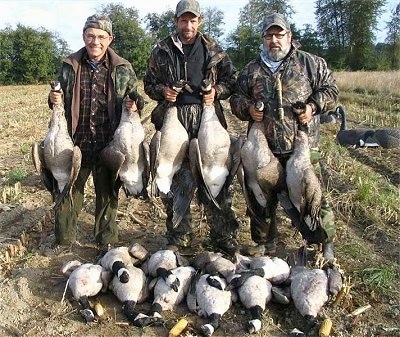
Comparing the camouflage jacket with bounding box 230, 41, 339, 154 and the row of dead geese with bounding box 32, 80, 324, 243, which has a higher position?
the camouflage jacket with bounding box 230, 41, 339, 154

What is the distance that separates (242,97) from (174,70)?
743 mm

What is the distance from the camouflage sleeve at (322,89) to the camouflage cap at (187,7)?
128 cm

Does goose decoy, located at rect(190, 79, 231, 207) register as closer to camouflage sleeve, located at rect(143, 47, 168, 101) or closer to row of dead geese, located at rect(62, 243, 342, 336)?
camouflage sleeve, located at rect(143, 47, 168, 101)

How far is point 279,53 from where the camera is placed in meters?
4.59

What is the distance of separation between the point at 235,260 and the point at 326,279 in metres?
0.94

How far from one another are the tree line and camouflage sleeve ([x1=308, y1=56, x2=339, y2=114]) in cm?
3458

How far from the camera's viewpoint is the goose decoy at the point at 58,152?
15.8 feet

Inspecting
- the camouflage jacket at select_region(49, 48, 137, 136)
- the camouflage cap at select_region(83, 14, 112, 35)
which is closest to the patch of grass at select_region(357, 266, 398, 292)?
the camouflage jacket at select_region(49, 48, 137, 136)

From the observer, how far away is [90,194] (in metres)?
7.03

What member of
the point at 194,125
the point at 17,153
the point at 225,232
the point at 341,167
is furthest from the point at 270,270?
the point at 17,153

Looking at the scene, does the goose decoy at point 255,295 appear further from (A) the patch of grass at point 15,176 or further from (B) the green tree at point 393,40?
(B) the green tree at point 393,40

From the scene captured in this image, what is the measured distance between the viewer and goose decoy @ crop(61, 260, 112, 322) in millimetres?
4195

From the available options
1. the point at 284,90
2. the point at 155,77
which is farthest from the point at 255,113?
the point at 155,77

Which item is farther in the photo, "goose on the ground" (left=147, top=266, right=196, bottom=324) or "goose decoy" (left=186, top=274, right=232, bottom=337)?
"goose on the ground" (left=147, top=266, right=196, bottom=324)
